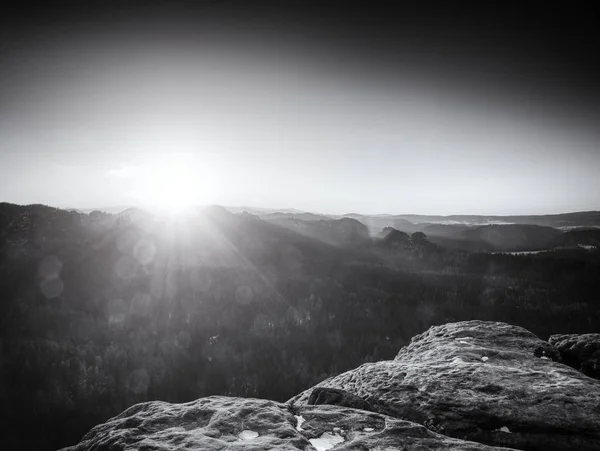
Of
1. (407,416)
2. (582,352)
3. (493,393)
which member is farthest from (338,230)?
(407,416)

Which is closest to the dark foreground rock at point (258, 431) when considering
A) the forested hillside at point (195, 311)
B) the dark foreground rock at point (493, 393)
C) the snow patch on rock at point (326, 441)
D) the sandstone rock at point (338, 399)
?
the snow patch on rock at point (326, 441)

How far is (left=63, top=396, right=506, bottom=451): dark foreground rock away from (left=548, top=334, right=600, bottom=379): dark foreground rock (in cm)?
224

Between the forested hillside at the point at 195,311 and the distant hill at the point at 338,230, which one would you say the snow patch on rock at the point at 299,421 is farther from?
the distant hill at the point at 338,230

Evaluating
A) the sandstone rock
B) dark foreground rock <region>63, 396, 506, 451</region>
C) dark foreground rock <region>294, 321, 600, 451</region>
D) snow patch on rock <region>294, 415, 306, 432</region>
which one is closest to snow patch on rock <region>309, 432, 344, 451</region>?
dark foreground rock <region>63, 396, 506, 451</region>

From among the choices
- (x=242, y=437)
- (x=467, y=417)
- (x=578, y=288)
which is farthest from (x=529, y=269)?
(x=242, y=437)

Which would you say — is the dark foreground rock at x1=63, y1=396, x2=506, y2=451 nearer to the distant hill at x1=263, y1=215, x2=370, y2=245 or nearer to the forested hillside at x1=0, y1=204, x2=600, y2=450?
the forested hillside at x1=0, y1=204, x2=600, y2=450

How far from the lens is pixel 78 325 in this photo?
10.0 m

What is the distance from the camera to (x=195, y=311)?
11.6 metres

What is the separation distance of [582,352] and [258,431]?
154 inches

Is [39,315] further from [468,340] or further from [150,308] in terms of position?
[468,340]

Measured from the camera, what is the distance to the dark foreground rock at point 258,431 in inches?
85.7

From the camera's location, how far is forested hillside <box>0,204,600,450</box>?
7270mm

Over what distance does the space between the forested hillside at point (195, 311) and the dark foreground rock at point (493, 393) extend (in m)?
4.63

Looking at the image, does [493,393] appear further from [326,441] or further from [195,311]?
[195,311]
